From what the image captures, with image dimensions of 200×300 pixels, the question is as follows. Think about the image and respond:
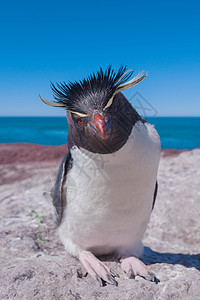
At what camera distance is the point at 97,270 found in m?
2.18

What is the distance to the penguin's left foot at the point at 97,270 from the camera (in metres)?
2.09

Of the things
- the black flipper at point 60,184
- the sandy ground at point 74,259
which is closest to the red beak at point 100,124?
the black flipper at point 60,184

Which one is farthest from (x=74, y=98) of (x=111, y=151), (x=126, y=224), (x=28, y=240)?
(x=28, y=240)

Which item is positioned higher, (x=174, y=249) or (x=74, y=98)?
(x=74, y=98)

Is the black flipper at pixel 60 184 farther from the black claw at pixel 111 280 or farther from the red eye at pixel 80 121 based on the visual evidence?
the black claw at pixel 111 280

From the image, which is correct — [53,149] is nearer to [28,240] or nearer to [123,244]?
[28,240]

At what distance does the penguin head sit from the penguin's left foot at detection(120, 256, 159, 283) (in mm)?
1128

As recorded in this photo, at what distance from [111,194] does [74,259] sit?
90cm

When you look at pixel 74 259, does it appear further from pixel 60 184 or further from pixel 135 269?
pixel 60 184

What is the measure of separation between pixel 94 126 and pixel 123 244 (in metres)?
1.34

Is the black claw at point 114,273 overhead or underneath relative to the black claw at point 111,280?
underneath

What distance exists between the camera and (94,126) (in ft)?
5.72

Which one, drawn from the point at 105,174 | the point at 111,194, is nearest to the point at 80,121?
the point at 105,174

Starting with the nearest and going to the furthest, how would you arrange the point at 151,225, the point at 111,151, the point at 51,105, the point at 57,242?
the point at 111,151 → the point at 51,105 → the point at 57,242 → the point at 151,225
